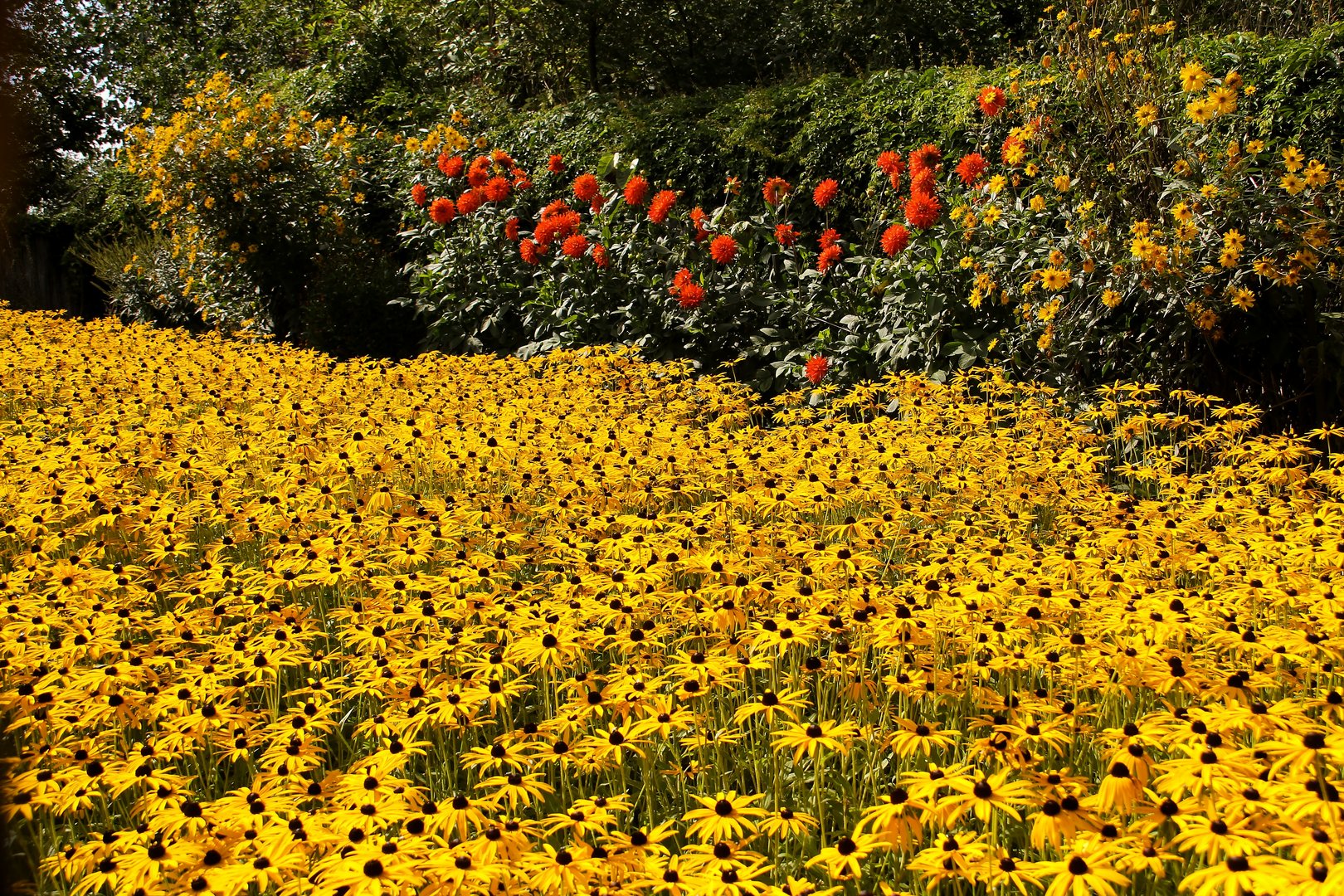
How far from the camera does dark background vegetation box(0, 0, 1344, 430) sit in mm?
7453

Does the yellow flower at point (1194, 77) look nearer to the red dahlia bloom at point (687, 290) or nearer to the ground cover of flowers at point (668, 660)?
the ground cover of flowers at point (668, 660)

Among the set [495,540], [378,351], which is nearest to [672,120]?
[378,351]

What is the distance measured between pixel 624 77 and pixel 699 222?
563 centimetres

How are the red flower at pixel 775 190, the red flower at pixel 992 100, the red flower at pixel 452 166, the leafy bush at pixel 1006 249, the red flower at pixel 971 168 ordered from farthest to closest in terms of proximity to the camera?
the red flower at pixel 452 166 < the red flower at pixel 775 190 < the red flower at pixel 971 168 < the red flower at pixel 992 100 < the leafy bush at pixel 1006 249

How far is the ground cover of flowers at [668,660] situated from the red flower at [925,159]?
1650mm

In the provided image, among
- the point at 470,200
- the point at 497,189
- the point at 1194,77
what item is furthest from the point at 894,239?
the point at 470,200

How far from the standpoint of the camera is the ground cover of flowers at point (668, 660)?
199 cm

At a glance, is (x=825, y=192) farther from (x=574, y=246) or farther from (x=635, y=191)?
(x=574, y=246)

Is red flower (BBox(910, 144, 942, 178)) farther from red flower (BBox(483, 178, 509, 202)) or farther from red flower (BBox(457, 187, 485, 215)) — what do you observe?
red flower (BBox(457, 187, 485, 215))

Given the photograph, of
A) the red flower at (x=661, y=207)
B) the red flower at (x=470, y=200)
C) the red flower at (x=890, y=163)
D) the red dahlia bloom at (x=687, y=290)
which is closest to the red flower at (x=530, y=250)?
the red flower at (x=470, y=200)

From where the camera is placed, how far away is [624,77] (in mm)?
12406

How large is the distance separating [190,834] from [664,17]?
1123cm

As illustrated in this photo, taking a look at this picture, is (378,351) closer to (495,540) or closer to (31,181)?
(495,540)

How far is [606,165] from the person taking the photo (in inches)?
343
